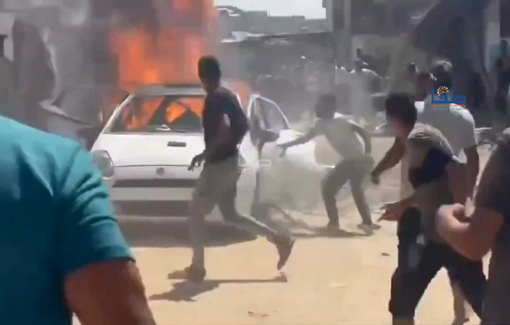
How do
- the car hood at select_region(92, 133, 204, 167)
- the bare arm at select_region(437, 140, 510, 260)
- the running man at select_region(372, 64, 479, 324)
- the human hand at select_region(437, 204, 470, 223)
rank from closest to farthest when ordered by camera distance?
the bare arm at select_region(437, 140, 510, 260) < the human hand at select_region(437, 204, 470, 223) < the running man at select_region(372, 64, 479, 324) < the car hood at select_region(92, 133, 204, 167)

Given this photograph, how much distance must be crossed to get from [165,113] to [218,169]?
32 cm

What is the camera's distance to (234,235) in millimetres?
3109

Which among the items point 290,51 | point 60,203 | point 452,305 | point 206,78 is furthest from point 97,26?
point 60,203

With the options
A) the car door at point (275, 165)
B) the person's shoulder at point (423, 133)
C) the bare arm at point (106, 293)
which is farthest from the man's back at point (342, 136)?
the bare arm at point (106, 293)

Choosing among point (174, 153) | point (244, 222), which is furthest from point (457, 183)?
point (174, 153)

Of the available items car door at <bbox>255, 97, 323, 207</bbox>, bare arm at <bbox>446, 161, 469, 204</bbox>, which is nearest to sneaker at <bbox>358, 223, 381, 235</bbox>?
car door at <bbox>255, 97, 323, 207</bbox>

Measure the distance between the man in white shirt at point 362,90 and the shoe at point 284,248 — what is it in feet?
2.01

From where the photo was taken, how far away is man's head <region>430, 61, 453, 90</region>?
298cm

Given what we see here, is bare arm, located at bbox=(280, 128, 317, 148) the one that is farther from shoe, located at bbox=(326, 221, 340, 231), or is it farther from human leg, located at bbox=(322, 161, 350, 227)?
shoe, located at bbox=(326, 221, 340, 231)

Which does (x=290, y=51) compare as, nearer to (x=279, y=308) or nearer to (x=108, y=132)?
(x=108, y=132)

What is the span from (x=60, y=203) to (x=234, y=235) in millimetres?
2103

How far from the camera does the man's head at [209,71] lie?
2984 millimetres

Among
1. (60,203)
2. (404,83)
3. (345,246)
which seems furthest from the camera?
(345,246)

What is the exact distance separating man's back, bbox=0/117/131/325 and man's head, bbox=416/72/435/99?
6.97 ft
